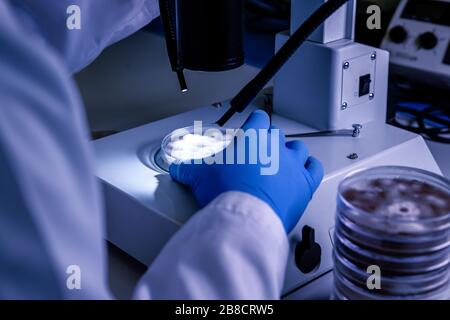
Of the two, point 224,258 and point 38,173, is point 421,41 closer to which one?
point 224,258

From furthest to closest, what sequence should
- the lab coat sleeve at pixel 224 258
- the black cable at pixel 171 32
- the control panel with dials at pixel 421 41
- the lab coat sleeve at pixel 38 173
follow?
the control panel with dials at pixel 421 41
the black cable at pixel 171 32
the lab coat sleeve at pixel 224 258
the lab coat sleeve at pixel 38 173

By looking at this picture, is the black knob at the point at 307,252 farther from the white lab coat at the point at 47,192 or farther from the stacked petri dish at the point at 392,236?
the white lab coat at the point at 47,192

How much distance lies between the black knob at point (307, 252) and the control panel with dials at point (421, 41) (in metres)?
0.89

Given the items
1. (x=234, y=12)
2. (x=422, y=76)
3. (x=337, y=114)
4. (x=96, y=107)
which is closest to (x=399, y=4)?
(x=422, y=76)

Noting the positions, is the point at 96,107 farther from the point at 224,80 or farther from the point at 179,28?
the point at 179,28

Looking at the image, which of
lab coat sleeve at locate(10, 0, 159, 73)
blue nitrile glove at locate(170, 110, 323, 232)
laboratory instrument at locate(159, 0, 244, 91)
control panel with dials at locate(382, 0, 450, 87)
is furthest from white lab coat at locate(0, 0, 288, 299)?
control panel with dials at locate(382, 0, 450, 87)

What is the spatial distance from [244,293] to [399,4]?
4.36ft

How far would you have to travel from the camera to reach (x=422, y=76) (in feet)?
5.84

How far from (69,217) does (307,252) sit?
18.5 inches

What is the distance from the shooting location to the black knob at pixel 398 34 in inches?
71.5

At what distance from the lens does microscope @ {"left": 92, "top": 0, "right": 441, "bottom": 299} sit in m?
1.05

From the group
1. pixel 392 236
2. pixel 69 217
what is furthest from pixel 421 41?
pixel 69 217

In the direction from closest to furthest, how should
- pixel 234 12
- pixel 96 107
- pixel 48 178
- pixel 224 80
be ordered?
pixel 48 178 → pixel 234 12 → pixel 96 107 → pixel 224 80

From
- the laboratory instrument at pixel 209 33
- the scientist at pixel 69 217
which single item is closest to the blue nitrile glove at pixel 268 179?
the scientist at pixel 69 217
